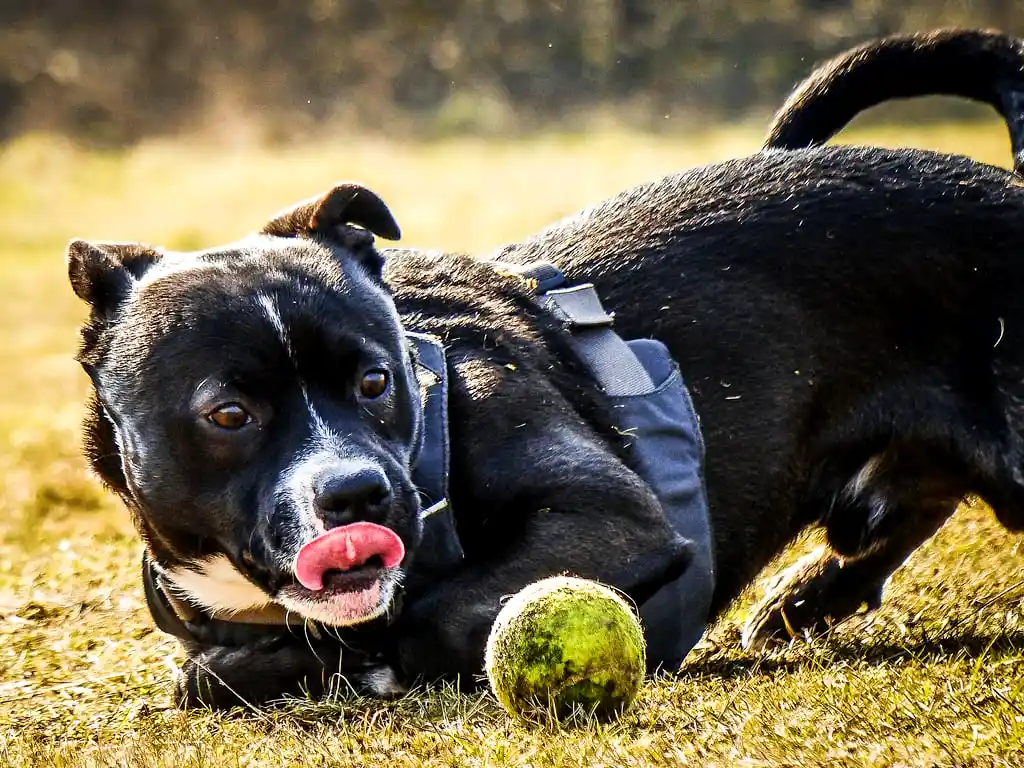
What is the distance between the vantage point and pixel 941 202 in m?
3.93

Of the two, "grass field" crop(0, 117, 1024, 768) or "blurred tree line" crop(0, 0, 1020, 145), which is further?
"blurred tree line" crop(0, 0, 1020, 145)

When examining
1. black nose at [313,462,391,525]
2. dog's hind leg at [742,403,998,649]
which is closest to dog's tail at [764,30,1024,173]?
dog's hind leg at [742,403,998,649]

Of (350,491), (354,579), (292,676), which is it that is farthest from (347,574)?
(292,676)

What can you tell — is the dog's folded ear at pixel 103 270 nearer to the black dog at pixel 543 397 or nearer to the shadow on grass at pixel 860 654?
the black dog at pixel 543 397

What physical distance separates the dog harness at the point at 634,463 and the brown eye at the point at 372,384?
12 centimetres

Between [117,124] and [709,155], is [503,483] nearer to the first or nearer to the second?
[709,155]

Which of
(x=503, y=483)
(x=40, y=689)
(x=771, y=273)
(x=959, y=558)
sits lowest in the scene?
(x=959, y=558)

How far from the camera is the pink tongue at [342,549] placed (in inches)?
121

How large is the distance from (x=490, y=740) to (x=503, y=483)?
71 centimetres

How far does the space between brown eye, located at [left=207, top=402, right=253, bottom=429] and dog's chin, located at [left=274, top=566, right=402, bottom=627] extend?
0.38 m

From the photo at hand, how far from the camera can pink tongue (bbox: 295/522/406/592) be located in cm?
307

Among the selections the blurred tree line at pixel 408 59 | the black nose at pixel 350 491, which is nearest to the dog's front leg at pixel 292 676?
the black nose at pixel 350 491

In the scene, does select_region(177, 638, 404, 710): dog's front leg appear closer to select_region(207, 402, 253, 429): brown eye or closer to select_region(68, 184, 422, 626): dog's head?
select_region(68, 184, 422, 626): dog's head

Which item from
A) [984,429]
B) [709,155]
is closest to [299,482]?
[984,429]
